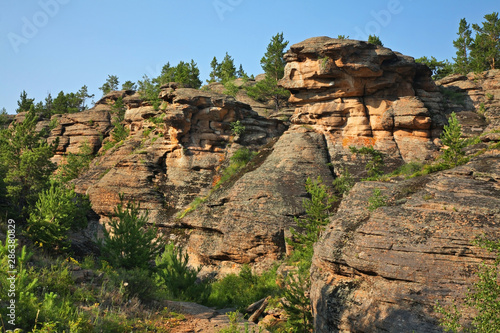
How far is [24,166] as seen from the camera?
23.5m

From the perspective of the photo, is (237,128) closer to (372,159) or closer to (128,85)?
(372,159)

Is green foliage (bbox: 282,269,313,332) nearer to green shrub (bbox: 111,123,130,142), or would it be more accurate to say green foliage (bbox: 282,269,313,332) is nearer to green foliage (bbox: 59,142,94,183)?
green foliage (bbox: 59,142,94,183)

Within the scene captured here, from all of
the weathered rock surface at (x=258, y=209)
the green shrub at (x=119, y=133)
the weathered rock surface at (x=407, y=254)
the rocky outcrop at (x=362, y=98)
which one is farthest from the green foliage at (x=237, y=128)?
the weathered rock surface at (x=407, y=254)

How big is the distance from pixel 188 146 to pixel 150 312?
2587cm

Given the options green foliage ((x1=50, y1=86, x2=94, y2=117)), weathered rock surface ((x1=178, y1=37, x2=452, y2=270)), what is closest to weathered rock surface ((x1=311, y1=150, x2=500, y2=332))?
weathered rock surface ((x1=178, y1=37, x2=452, y2=270))

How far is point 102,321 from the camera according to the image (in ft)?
30.9

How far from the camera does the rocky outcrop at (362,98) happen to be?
3123 cm

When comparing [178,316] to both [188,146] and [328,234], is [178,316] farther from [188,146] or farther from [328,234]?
[188,146]

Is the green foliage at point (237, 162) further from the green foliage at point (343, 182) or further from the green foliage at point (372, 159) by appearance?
the green foliage at point (372, 159)

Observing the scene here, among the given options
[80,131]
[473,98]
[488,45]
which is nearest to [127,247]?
[473,98]

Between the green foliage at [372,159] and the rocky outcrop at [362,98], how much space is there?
2.18 ft

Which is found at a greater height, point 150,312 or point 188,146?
point 188,146

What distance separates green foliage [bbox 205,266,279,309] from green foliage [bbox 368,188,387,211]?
856 cm

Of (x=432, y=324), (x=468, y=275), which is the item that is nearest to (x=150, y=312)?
(x=432, y=324)
